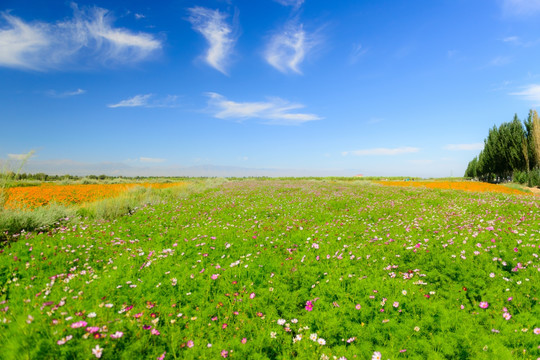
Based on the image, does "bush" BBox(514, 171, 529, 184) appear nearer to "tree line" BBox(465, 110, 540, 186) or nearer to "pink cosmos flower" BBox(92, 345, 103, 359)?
"tree line" BBox(465, 110, 540, 186)

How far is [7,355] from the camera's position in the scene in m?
3.32

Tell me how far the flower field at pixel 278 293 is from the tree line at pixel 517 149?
155ft

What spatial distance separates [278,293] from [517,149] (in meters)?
59.5

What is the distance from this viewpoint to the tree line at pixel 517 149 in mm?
41812

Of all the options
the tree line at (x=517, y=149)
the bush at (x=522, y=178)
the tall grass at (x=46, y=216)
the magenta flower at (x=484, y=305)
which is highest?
the tree line at (x=517, y=149)

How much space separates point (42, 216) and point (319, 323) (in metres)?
10.9

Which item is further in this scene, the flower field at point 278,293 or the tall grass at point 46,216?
the tall grass at point 46,216

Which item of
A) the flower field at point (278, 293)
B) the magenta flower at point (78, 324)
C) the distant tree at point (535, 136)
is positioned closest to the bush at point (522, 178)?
the distant tree at point (535, 136)

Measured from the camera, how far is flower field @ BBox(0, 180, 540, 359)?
3805mm

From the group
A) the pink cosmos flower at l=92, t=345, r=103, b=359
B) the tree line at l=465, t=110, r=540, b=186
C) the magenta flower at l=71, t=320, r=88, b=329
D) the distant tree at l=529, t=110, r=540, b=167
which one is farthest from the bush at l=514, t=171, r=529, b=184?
the magenta flower at l=71, t=320, r=88, b=329

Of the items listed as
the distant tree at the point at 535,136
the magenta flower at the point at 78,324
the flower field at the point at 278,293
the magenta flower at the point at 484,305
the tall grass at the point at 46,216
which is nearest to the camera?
the magenta flower at the point at 78,324

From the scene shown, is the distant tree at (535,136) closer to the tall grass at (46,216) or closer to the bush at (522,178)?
the bush at (522,178)

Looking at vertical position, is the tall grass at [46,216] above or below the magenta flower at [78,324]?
above

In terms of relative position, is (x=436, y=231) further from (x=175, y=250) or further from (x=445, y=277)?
(x=175, y=250)
